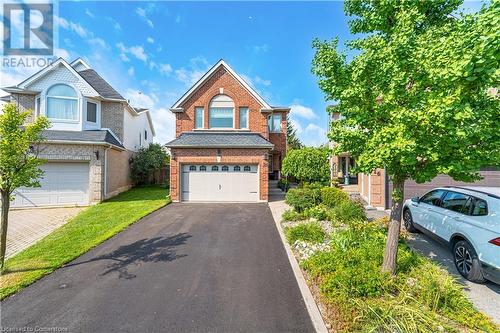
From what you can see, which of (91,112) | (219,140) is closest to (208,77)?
(219,140)

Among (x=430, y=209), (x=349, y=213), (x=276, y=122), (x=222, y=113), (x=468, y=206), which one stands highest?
(x=276, y=122)

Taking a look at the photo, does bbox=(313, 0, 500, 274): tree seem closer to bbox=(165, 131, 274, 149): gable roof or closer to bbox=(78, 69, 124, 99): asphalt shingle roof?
bbox=(165, 131, 274, 149): gable roof

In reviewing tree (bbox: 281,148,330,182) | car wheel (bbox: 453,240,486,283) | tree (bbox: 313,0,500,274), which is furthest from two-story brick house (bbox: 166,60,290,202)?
car wheel (bbox: 453,240,486,283)

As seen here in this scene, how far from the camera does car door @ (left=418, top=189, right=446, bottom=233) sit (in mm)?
5791

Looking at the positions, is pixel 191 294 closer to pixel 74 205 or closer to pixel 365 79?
pixel 365 79

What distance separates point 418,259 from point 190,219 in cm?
779

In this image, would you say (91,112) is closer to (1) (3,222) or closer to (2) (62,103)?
(2) (62,103)

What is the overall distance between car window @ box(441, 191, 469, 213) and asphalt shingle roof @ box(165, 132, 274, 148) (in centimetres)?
836

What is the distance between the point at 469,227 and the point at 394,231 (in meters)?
1.84

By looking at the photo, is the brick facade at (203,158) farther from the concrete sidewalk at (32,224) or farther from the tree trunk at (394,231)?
the tree trunk at (394,231)

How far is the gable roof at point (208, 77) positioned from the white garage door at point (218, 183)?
4.64 metres

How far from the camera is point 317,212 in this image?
8.63 meters

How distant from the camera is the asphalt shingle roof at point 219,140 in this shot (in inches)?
499

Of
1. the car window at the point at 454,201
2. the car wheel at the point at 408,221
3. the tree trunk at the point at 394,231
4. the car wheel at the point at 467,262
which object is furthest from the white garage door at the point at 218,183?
the car wheel at the point at 467,262
